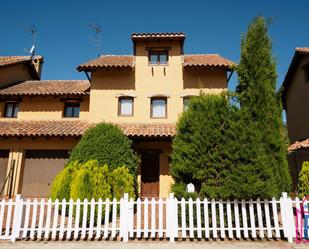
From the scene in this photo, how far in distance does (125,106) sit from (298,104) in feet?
40.0

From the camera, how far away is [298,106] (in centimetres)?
1741

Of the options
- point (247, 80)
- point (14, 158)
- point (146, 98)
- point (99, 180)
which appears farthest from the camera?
point (146, 98)

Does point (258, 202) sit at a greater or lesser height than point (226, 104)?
lesser

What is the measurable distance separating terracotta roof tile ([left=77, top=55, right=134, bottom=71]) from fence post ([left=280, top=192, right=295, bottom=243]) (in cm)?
1098

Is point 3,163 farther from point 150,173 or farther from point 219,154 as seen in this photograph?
point 219,154

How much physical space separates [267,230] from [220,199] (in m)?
1.47

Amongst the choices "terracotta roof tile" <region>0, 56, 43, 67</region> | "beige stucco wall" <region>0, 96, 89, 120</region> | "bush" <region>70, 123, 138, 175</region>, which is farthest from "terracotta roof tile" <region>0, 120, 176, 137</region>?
"terracotta roof tile" <region>0, 56, 43, 67</region>

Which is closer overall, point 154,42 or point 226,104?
point 226,104

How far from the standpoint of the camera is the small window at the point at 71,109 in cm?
1602

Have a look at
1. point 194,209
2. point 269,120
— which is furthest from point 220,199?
point 269,120

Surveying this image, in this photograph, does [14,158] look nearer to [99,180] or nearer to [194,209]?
[99,180]

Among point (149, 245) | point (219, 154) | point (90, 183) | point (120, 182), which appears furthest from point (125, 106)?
point (149, 245)

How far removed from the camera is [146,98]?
14945mm

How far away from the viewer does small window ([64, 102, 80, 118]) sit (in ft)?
52.5
